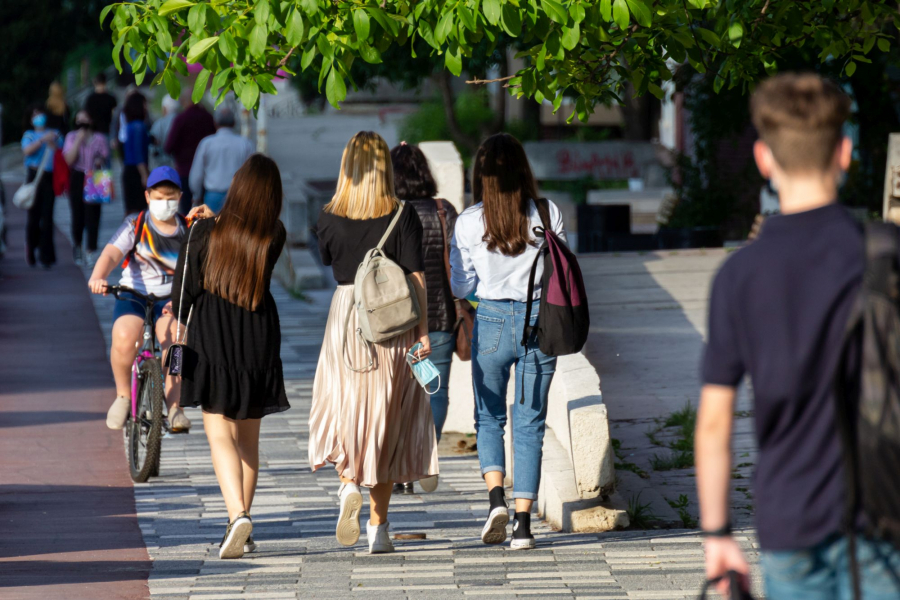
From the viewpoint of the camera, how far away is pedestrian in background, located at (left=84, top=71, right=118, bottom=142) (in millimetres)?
16906

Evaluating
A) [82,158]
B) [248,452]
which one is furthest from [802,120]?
[82,158]

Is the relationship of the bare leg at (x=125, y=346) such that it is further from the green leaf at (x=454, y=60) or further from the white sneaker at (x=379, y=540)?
the green leaf at (x=454, y=60)

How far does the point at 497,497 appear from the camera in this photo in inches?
242

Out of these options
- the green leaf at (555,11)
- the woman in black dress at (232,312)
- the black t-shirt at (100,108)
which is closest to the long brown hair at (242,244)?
the woman in black dress at (232,312)

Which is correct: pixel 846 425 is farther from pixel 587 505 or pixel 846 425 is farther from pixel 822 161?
pixel 587 505

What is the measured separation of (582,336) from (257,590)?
5.95 ft

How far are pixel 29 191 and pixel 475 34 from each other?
37.2ft

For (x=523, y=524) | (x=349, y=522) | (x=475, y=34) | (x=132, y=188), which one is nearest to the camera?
A: (x=475, y=34)

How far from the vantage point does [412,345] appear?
239 inches

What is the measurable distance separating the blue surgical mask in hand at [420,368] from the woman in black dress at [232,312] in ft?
2.09

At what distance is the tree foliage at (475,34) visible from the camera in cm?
478

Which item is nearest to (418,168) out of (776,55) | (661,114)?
(776,55)

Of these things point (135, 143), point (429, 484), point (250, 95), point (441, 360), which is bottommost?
point (429, 484)

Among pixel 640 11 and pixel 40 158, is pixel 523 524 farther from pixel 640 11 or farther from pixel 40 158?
pixel 40 158
